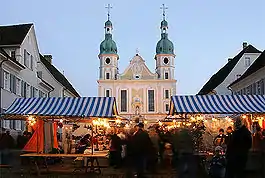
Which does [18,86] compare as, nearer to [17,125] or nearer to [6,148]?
[17,125]

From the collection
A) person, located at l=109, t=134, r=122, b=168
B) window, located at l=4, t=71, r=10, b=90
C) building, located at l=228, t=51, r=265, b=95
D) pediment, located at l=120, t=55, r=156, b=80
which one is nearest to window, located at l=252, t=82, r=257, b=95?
building, located at l=228, t=51, r=265, b=95

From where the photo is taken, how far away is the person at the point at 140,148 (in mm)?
10914

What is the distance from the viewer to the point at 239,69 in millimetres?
44562

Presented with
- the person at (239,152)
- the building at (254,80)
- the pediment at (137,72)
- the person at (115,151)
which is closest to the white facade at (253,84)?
the building at (254,80)

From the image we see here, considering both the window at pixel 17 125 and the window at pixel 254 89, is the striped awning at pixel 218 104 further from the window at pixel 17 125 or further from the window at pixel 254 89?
the window at pixel 254 89

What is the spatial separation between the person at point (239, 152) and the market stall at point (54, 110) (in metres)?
6.37

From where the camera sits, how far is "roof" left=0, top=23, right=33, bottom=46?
1109 inches

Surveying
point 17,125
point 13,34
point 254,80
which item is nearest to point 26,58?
point 13,34

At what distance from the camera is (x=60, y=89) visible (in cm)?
4669

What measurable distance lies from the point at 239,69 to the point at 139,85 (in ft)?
117

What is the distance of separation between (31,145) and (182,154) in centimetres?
696

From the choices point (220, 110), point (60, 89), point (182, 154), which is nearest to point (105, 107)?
point (220, 110)

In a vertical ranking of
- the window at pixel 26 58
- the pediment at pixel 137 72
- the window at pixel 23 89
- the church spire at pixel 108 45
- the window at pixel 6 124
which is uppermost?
the church spire at pixel 108 45

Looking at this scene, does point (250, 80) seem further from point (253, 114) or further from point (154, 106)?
point (154, 106)
